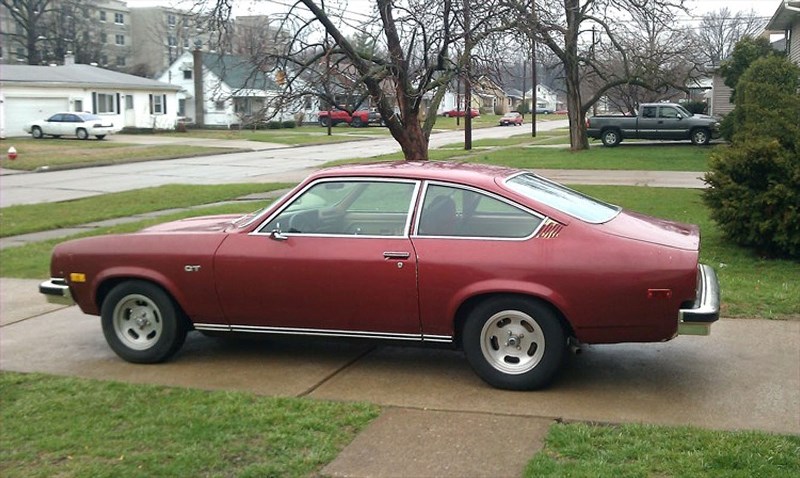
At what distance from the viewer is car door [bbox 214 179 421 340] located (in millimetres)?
5520

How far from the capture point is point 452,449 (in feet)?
14.6

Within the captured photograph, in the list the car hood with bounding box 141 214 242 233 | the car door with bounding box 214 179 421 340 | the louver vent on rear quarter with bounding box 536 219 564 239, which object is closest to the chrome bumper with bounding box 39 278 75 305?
the car hood with bounding box 141 214 242 233

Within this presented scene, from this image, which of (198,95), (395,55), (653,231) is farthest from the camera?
(198,95)

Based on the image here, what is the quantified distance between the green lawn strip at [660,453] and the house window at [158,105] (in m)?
57.7

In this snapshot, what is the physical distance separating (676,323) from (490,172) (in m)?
1.72

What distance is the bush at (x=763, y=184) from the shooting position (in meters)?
9.09

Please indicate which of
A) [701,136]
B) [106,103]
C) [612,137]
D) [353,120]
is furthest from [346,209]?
[353,120]

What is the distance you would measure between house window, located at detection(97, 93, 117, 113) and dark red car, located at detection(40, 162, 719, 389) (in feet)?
167

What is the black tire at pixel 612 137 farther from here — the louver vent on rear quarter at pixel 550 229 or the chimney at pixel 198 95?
the chimney at pixel 198 95

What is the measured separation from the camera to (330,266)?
221 inches

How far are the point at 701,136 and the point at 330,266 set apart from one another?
31279mm

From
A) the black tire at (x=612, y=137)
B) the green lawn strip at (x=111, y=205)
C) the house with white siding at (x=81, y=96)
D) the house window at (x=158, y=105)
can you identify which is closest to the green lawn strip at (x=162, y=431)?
the green lawn strip at (x=111, y=205)

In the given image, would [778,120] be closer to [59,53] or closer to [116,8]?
[59,53]

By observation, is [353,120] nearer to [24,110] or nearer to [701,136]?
[24,110]
